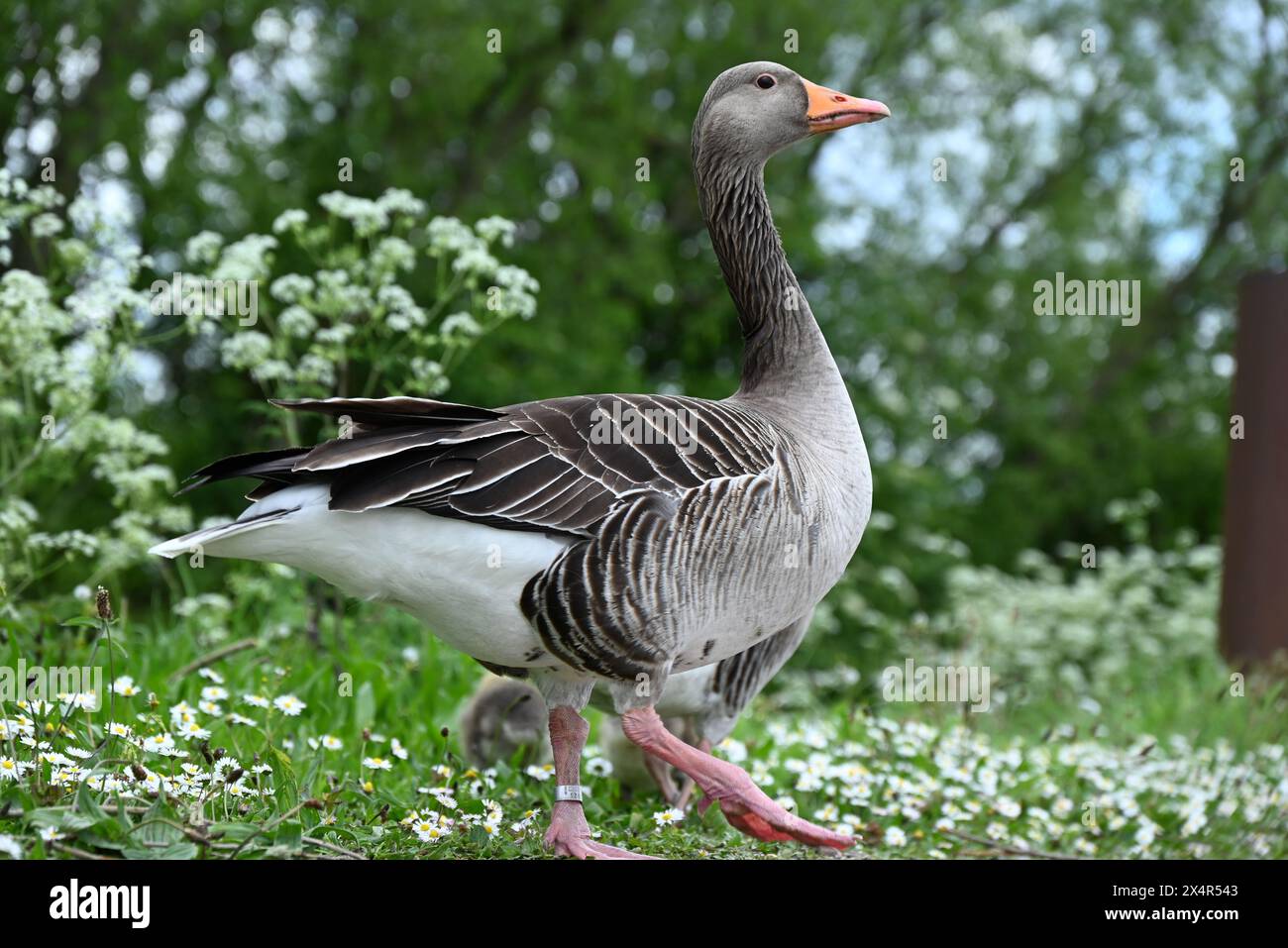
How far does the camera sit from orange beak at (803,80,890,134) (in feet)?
15.6

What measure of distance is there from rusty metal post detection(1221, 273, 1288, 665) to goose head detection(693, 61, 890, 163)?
6.24m

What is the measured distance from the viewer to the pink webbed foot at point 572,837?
13.7 feet

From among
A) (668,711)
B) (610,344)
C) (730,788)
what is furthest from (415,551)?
(610,344)

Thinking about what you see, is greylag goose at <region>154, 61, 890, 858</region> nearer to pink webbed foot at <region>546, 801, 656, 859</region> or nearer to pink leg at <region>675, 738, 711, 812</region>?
pink webbed foot at <region>546, 801, 656, 859</region>

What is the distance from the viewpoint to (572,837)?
4234mm

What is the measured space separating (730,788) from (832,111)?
255 cm

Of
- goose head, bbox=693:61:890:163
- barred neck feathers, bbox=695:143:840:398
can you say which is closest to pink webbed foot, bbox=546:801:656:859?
barred neck feathers, bbox=695:143:840:398

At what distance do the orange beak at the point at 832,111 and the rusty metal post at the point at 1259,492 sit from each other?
6155 millimetres

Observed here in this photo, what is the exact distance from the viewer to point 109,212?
5.79 meters

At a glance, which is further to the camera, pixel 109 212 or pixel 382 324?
pixel 382 324
